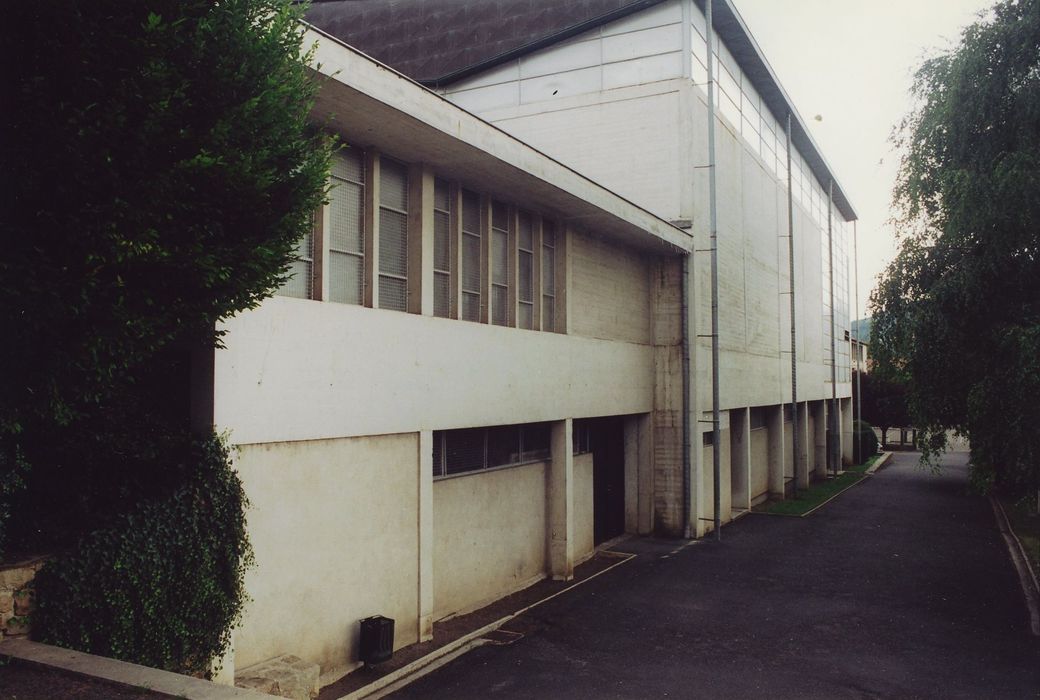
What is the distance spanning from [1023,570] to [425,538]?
13.4 metres

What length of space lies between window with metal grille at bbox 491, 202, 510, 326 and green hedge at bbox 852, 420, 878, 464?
112 feet

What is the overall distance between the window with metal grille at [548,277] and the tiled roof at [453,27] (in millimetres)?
7814

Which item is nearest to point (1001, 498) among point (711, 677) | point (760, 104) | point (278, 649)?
point (760, 104)

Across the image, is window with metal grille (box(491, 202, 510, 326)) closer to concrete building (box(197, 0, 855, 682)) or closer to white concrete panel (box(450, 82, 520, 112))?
concrete building (box(197, 0, 855, 682))

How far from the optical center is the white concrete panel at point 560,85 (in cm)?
2144

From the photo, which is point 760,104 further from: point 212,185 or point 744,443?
point 212,185

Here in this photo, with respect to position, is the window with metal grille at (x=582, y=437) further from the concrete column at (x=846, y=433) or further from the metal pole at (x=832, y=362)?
the concrete column at (x=846, y=433)

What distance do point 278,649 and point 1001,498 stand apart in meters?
28.0

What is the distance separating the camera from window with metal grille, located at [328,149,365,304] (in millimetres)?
10914

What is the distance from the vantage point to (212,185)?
661 cm

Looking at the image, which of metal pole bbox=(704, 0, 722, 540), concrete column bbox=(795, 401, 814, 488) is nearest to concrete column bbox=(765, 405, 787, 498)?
concrete column bbox=(795, 401, 814, 488)

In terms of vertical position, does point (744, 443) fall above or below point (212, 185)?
below

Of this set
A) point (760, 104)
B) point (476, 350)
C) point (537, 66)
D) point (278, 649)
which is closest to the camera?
point (278, 649)

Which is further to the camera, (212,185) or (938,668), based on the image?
(938,668)
